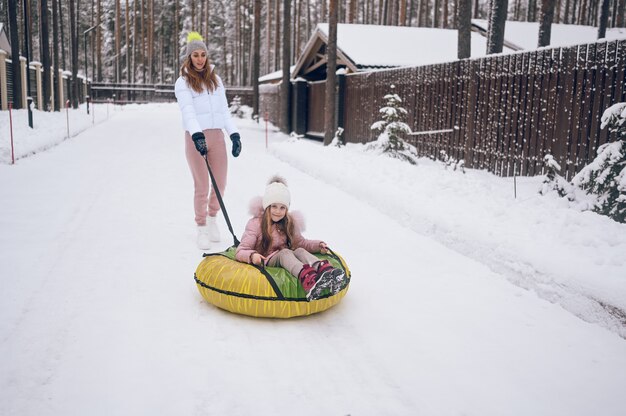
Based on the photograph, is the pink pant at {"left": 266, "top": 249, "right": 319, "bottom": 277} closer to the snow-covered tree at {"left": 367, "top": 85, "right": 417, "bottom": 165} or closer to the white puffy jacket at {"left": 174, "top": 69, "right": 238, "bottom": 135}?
the white puffy jacket at {"left": 174, "top": 69, "right": 238, "bottom": 135}

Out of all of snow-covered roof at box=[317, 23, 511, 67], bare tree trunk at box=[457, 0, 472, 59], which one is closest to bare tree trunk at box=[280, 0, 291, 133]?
snow-covered roof at box=[317, 23, 511, 67]

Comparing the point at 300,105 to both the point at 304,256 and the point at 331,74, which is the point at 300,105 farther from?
the point at 304,256

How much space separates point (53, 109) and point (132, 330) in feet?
106

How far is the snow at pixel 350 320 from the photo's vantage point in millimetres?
2859

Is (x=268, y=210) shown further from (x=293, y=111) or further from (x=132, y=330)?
(x=293, y=111)

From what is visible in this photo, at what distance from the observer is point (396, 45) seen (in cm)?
2064

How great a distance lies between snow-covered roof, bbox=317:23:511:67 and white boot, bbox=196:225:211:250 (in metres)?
13.3

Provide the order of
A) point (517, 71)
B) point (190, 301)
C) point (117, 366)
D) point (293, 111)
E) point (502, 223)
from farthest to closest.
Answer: point (293, 111) < point (517, 71) < point (502, 223) < point (190, 301) < point (117, 366)

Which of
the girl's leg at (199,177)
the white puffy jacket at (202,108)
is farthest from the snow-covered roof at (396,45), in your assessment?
the girl's leg at (199,177)

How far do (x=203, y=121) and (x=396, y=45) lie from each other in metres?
16.5

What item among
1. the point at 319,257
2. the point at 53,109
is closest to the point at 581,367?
the point at 319,257

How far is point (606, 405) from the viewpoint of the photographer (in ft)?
9.32

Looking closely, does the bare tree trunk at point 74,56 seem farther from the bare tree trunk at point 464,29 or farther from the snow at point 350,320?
A: the snow at point 350,320

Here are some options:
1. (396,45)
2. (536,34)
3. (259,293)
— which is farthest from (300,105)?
(259,293)
